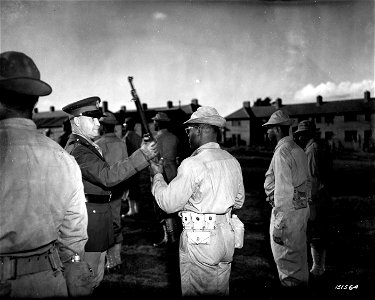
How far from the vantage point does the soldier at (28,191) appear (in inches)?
79.0

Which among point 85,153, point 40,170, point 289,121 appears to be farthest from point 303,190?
point 40,170

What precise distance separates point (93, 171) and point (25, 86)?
4.90 ft

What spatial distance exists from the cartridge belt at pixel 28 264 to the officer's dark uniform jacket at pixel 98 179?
1.23m

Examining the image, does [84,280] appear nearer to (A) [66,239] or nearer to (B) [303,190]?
(A) [66,239]

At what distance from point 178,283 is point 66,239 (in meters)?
3.26

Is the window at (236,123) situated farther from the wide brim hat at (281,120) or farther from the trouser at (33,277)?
the trouser at (33,277)

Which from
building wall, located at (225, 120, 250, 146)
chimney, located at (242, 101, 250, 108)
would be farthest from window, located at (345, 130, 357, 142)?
chimney, located at (242, 101, 250, 108)

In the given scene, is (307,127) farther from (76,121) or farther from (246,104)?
(246,104)

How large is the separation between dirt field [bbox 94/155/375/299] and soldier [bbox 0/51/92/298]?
2.89 metres

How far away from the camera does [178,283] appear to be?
5.15m

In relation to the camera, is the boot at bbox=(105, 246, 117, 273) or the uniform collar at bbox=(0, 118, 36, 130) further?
the boot at bbox=(105, 246, 117, 273)

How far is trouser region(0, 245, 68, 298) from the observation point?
1986 mm

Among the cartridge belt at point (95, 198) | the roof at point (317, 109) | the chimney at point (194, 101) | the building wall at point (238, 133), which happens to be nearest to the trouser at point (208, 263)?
the cartridge belt at point (95, 198)

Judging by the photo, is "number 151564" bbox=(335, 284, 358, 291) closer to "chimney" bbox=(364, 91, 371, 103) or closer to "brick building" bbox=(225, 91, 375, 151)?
"brick building" bbox=(225, 91, 375, 151)
